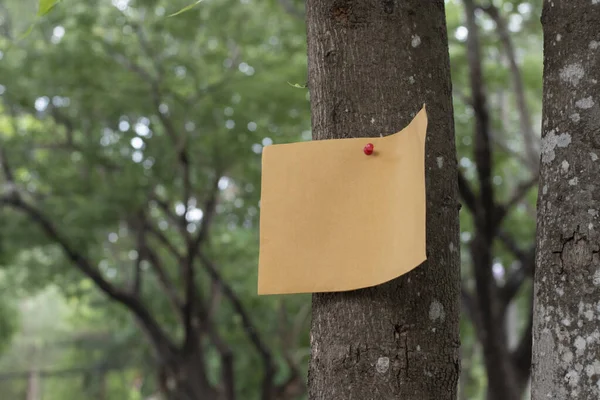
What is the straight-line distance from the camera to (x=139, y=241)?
9.27m

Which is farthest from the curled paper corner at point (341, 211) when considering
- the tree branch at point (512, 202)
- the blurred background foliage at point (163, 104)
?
the blurred background foliage at point (163, 104)

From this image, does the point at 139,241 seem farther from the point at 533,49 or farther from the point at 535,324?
the point at 535,324

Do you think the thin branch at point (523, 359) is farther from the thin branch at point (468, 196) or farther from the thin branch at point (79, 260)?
the thin branch at point (79, 260)

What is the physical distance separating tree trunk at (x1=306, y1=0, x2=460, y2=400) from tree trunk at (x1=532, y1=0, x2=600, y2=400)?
0.55ft

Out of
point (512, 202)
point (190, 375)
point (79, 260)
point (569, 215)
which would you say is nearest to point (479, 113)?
point (512, 202)

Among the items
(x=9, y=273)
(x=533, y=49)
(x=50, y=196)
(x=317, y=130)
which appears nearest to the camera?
(x=317, y=130)

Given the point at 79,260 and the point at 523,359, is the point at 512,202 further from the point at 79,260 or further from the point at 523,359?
the point at 79,260

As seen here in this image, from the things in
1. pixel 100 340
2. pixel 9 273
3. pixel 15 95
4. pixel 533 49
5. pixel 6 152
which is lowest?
pixel 100 340

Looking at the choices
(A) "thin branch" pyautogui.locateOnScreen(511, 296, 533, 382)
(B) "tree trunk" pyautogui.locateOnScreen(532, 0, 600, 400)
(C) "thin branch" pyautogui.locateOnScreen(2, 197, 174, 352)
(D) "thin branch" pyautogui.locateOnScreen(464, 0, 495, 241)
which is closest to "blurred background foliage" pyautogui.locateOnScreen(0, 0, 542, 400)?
(C) "thin branch" pyautogui.locateOnScreen(2, 197, 174, 352)

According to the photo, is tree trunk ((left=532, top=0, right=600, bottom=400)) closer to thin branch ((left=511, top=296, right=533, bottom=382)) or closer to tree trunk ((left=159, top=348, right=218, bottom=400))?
thin branch ((left=511, top=296, right=533, bottom=382))

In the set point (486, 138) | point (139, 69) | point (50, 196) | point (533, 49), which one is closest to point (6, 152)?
point (50, 196)

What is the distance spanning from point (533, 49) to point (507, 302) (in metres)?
3.94

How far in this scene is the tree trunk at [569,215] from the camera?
4.16 ft

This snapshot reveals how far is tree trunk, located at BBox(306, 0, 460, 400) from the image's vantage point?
1284mm
